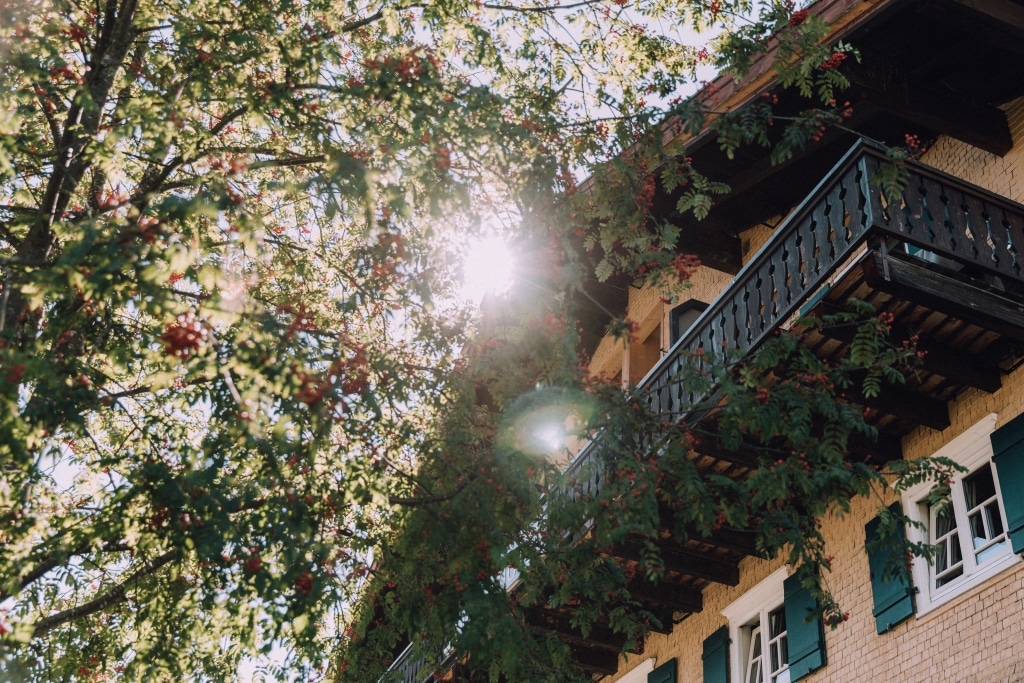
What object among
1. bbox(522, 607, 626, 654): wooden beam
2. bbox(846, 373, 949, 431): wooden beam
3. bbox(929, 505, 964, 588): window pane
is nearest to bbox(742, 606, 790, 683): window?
bbox(929, 505, 964, 588): window pane

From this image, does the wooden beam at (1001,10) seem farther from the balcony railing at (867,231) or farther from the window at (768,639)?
the window at (768,639)

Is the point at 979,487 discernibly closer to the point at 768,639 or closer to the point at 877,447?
the point at 877,447

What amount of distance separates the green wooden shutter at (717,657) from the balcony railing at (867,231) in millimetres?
3371

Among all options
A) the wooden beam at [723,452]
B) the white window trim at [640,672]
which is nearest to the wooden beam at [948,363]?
the wooden beam at [723,452]

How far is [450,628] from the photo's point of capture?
8.16 meters

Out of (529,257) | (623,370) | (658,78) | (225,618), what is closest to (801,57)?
(658,78)

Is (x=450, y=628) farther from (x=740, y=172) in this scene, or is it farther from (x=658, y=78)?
(x=740, y=172)

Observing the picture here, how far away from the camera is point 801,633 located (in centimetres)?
1117

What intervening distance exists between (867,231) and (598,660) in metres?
7.80

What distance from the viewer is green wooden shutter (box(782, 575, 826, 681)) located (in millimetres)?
10922

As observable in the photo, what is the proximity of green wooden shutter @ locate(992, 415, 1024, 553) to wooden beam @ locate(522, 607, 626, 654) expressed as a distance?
236 inches

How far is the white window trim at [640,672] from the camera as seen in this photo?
14266 mm

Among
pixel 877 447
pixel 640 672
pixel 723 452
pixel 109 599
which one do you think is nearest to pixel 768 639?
pixel 723 452

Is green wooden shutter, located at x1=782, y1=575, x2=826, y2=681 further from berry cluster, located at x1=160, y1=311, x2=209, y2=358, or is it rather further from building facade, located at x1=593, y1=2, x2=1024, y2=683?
berry cluster, located at x1=160, y1=311, x2=209, y2=358
